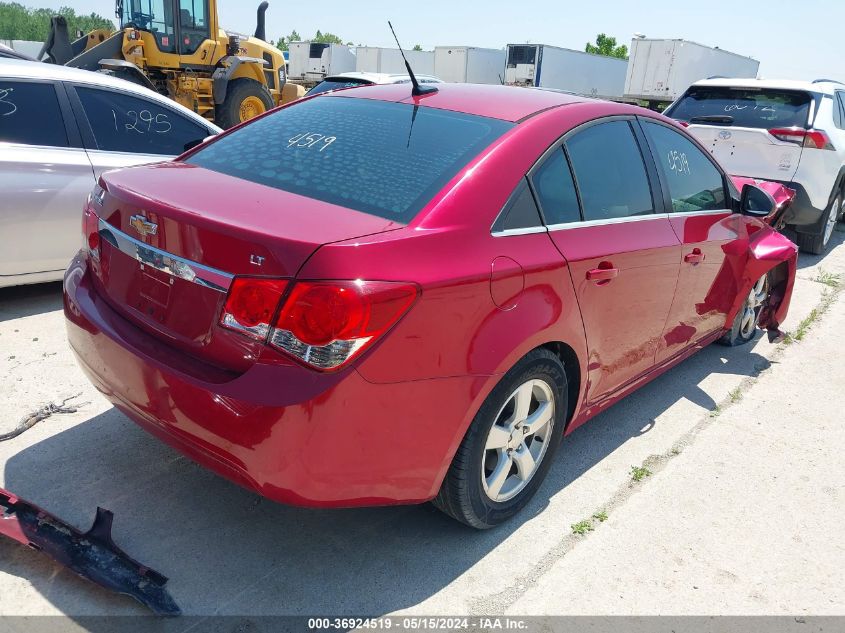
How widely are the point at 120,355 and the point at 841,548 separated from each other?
2940 mm

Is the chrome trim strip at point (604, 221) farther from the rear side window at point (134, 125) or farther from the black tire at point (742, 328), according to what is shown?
the rear side window at point (134, 125)

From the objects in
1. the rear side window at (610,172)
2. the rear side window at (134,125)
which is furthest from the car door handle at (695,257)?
the rear side window at (134,125)

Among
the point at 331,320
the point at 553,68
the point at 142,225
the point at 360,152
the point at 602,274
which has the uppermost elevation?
the point at 360,152

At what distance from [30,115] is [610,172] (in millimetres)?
3664

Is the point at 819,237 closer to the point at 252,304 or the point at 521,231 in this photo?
the point at 521,231

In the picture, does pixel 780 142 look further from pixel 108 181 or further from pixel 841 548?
pixel 108 181

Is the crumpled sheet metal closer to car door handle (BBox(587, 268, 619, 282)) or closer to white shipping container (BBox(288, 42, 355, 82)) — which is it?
car door handle (BBox(587, 268, 619, 282))

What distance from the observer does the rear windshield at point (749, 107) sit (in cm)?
729

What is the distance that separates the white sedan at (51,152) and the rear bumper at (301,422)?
226 cm

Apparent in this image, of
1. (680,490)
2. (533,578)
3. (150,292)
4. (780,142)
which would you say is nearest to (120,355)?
(150,292)

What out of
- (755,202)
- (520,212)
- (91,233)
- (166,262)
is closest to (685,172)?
(755,202)

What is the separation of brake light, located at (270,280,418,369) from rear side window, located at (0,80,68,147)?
11.1 feet

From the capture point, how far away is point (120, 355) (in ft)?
7.80

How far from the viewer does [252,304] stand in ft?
6.76
